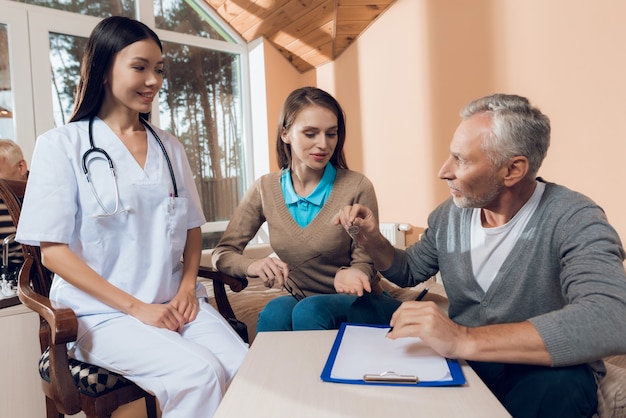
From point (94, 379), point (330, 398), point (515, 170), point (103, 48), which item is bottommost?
point (94, 379)

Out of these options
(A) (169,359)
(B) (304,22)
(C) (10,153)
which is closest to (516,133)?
(A) (169,359)

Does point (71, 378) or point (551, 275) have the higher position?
point (551, 275)

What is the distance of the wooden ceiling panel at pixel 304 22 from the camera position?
3.47 metres

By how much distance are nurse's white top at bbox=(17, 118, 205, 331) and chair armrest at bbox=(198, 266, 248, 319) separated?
0.20 meters

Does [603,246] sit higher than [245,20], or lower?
lower

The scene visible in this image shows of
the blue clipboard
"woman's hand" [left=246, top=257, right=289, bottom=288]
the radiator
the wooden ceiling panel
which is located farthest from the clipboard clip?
the wooden ceiling panel

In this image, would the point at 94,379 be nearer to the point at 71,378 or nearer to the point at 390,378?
the point at 71,378

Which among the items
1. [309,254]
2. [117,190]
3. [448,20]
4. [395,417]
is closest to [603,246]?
[395,417]

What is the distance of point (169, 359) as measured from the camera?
47.6 inches

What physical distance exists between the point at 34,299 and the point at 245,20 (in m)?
3.19

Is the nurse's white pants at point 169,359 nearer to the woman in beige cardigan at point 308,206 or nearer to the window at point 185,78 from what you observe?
the woman in beige cardigan at point 308,206

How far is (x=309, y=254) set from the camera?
161 centimetres

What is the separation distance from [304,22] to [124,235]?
276 cm

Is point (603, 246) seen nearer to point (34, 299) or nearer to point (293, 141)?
point (293, 141)
